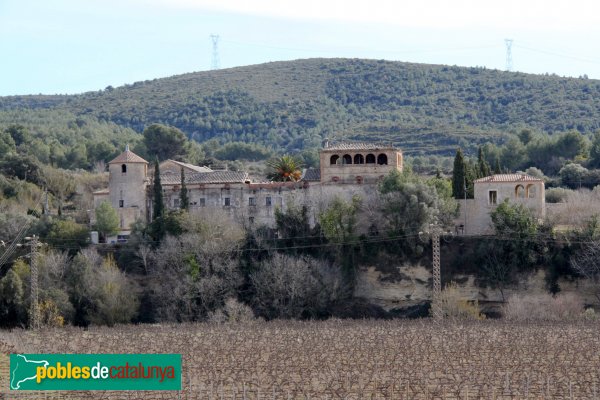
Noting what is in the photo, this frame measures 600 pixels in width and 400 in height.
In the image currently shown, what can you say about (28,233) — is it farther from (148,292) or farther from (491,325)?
(491,325)

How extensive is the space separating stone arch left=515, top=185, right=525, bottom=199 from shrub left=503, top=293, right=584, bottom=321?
195 inches

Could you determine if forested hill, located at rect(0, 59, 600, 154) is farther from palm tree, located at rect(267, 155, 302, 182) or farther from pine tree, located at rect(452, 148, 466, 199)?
pine tree, located at rect(452, 148, 466, 199)

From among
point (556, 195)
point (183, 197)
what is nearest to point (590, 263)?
point (556, 195)

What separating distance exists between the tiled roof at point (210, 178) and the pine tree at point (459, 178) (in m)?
9.69

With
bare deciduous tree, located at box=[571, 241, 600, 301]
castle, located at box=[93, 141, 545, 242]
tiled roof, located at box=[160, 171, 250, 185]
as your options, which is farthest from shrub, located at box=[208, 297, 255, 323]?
bare deciduous tree, located at box=[571, 241, 600, 301]

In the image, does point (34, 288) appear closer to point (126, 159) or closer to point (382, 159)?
point (126, 159)

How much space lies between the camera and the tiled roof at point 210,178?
64.0 meters

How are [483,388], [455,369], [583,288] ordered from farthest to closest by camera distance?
1. [583,288]
2. [455,369]
3. [483,388]

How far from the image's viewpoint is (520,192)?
6056 cm

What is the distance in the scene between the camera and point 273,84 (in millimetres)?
138875

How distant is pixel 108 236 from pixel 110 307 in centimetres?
641

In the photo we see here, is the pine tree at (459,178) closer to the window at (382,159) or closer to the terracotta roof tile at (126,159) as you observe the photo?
the window at (382,159)

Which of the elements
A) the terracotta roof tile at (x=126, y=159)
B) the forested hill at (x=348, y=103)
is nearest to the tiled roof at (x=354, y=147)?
the terracotta roof tile at (x=126, y=159)

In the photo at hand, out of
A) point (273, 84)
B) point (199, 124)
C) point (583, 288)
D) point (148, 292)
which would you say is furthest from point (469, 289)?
point (273, 84)
